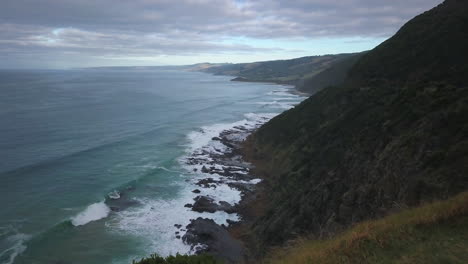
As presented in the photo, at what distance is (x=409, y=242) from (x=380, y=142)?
14191 mm

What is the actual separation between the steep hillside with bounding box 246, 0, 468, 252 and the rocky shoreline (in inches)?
81.6

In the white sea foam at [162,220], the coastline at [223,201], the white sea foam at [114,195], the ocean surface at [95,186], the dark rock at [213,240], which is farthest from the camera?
the white sea foam at [114,195]

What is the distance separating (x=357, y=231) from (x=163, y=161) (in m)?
37.8

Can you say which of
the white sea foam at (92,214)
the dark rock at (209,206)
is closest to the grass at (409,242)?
the dark rock at (209,206)

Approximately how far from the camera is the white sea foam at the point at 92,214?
27172 mm

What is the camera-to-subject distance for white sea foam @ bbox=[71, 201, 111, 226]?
27172mm

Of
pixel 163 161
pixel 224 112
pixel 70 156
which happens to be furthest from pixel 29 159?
pixel 224 112

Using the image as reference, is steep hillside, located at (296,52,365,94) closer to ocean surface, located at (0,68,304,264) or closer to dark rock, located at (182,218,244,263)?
ocean surface, located at (0,68,304,264)

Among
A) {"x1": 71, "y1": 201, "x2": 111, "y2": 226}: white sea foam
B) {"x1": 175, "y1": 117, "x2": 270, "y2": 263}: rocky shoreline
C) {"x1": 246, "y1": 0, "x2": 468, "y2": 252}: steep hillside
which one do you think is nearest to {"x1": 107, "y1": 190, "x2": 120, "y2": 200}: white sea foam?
{"x1": 71, "y1": 201, "x2": 111, "y2": 226}: white sea foam

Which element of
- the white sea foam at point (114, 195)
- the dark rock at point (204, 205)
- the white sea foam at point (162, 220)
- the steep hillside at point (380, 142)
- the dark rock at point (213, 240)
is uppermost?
the steep hillside at point (380, 142)

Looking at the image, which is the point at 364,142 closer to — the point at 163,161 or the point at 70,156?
the point at 163,161

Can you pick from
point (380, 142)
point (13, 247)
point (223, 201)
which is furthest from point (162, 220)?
point (380, 142)

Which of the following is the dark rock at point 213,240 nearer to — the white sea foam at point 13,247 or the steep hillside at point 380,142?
the steep hillside at point 380,142

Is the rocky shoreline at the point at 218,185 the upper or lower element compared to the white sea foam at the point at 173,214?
upper
